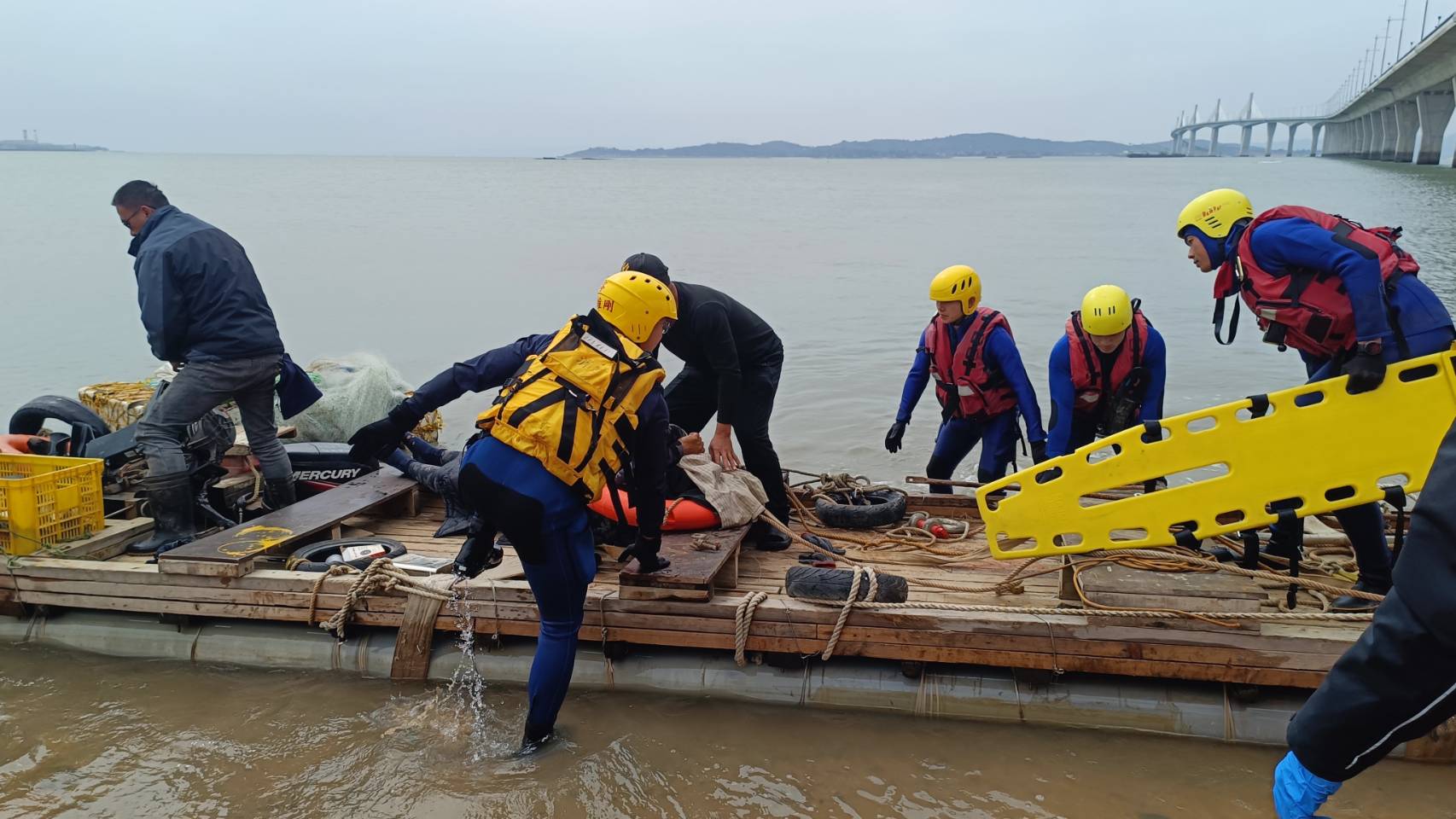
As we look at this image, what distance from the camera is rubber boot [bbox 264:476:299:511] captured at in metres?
6.36

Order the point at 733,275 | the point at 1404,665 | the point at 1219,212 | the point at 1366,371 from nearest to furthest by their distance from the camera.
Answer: the point at 1404,665, the point at 1366,371, the point at 1219,212, the point at 733,275

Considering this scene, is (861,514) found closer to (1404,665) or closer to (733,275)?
(1404,665)

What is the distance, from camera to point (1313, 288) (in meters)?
4.43

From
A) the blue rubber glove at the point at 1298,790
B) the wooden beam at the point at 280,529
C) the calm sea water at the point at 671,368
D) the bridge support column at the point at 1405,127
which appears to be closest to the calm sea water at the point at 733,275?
the calm sea water at the point at 671,368

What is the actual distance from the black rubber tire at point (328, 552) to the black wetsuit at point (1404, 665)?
15.2ft

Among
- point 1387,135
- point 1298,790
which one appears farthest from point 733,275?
point 1387,135

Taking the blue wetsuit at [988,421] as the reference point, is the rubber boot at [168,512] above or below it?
below

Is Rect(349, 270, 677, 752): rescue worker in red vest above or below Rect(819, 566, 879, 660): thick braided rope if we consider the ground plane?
above

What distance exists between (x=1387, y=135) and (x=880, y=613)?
107 m

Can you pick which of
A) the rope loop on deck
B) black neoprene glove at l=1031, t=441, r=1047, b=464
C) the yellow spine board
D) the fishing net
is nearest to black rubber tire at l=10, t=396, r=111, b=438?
the fishing net

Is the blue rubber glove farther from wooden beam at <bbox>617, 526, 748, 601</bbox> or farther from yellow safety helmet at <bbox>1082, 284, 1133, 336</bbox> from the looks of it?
yellow safety helmet at <bbox>1082, 284, 1133, 336</bbox>

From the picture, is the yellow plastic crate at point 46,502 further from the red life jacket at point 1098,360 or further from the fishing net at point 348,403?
Answer: the red life jacket at point 1098,360

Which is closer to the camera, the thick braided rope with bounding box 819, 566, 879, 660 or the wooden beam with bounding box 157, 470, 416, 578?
the thick braided rope with bounding box 819, 566, 879, 660

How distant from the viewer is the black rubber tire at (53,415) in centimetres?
672
